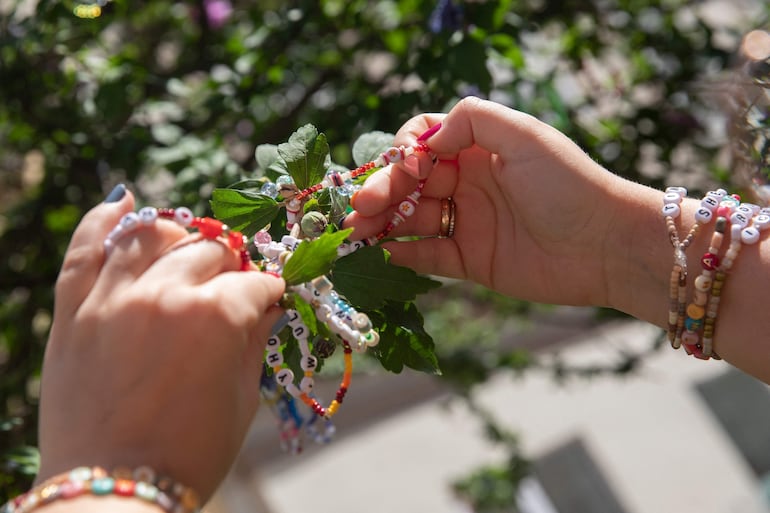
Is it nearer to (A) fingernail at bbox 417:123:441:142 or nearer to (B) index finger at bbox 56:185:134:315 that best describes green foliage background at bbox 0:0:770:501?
(A) fingernail at bbox 417:123:441:142

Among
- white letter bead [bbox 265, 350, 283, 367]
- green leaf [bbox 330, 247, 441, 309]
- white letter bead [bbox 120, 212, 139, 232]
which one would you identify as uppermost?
white letter bead [bbox 120, 212, 139, 232]

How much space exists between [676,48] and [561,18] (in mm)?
283

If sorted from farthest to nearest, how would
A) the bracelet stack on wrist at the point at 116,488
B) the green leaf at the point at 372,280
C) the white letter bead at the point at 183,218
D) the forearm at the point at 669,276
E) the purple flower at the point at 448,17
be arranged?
the purple flower at the point at 448,17 < the forearm at the point at 669,276 < the green leaf at the point at 372,280 < the white letter bead at the point at 183,218 < the bracelet stack on wrist at the point at 116,488

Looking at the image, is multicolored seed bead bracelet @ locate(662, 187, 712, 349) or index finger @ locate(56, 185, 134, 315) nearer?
index finger @ locate(56, 185, 134, 315)

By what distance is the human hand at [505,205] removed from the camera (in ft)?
2.73

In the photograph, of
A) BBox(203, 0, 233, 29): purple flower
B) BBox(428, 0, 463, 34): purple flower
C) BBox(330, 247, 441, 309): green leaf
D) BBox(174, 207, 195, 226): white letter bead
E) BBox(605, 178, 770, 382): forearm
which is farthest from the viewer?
BBox(203, 0, 233, 29): purple flower

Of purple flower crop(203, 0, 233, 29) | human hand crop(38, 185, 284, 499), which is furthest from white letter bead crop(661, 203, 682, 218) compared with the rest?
purple flower crop(203, 0, 233, 29)

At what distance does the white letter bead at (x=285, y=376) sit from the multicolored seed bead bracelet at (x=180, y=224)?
12 cm

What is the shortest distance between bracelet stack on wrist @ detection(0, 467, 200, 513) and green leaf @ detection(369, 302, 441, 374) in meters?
0.27

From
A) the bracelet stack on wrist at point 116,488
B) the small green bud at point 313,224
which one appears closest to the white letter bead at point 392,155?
the small green bud at point 313,224

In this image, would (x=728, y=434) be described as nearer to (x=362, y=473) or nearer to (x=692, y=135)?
(x=362, y=473)

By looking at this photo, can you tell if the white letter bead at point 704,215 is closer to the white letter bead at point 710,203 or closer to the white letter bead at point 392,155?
the white letter bead at point 710,203

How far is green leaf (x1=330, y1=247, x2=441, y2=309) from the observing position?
2.29ft

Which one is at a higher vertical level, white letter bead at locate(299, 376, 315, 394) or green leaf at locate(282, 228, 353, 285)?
green leaf at locate(282, 228, 353, 285)
